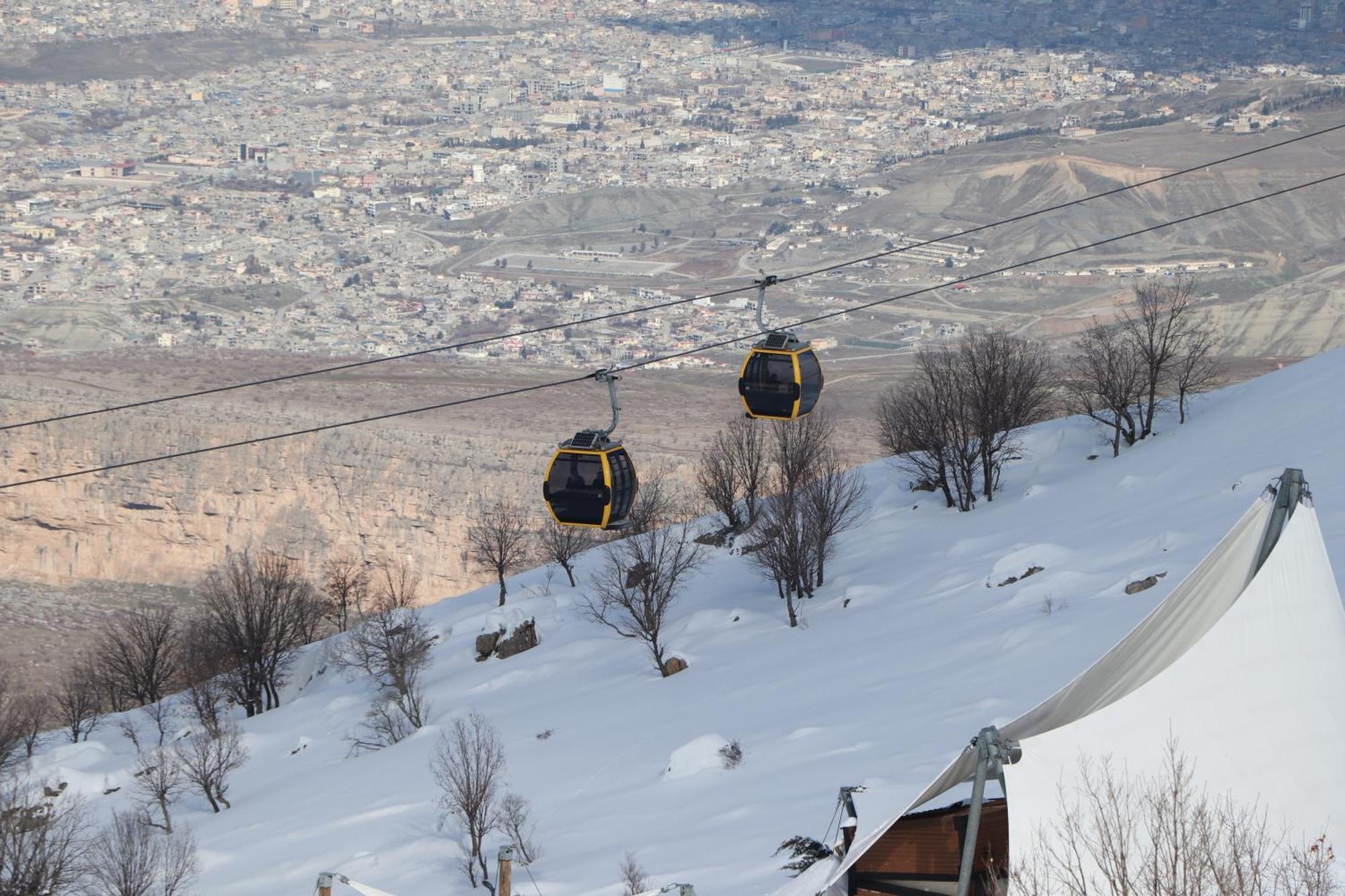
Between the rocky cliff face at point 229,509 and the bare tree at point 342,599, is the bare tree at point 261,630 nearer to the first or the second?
the bare tree at point 342,599

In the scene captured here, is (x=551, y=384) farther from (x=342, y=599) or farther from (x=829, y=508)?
(x=342, y=599)

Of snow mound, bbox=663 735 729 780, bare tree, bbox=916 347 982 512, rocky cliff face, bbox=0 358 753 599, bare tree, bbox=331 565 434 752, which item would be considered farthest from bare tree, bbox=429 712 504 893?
rocky cliff face, bbox=0 358 753 599

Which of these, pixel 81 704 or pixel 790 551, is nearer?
pixel 790 551

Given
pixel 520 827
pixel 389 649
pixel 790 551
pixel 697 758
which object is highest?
pixel 790 551

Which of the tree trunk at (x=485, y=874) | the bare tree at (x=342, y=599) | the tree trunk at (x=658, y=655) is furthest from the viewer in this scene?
the bare tree at (x=342, y=599)

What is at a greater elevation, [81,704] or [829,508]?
[829,508]

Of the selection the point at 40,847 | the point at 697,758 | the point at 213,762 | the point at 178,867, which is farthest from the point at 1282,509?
the point at 213,762

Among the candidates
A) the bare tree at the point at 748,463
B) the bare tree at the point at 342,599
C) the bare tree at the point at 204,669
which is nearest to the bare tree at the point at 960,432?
the bare tree at the point at 748,463
